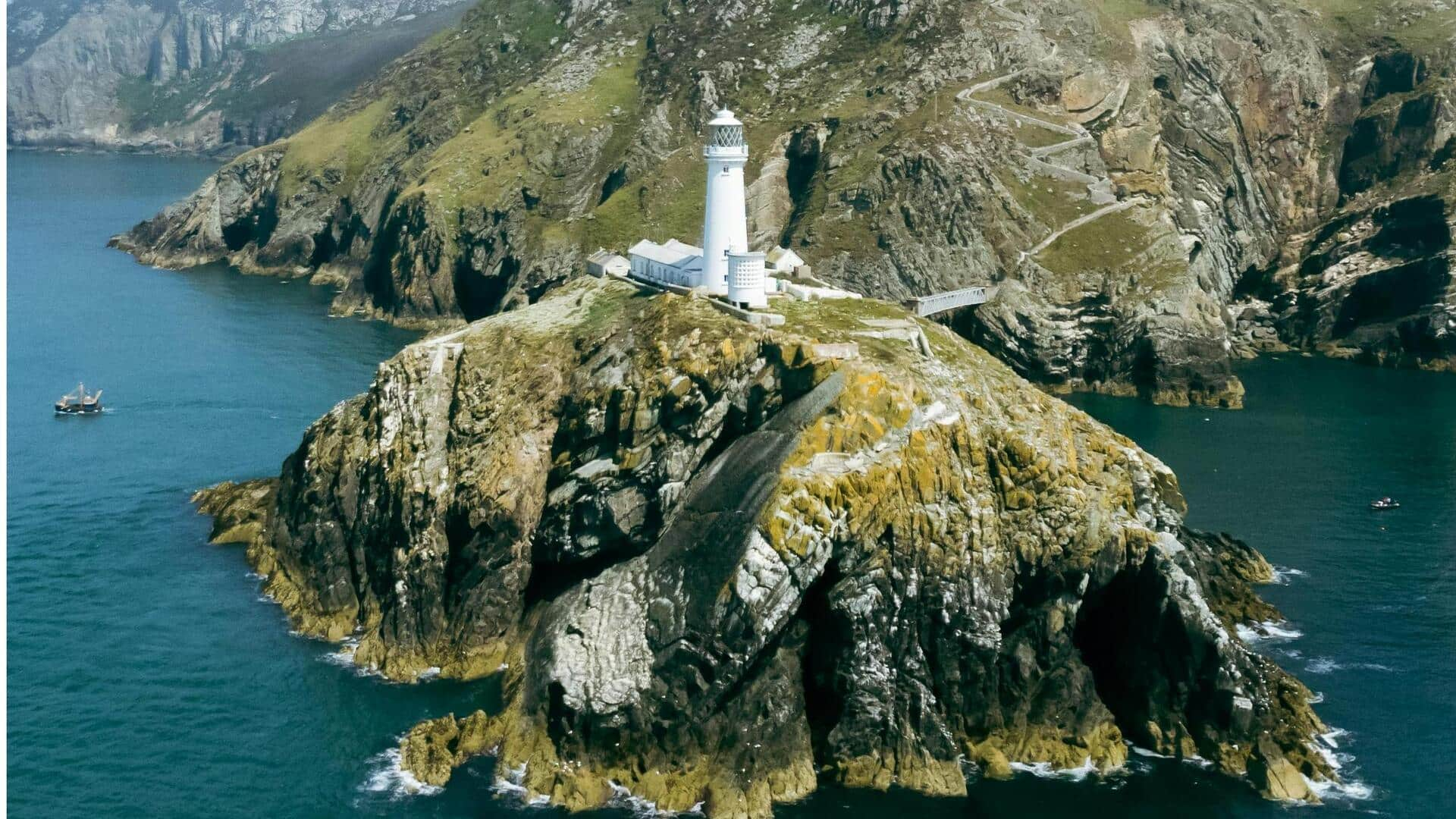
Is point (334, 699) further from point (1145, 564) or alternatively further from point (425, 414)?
point (1145, 564)

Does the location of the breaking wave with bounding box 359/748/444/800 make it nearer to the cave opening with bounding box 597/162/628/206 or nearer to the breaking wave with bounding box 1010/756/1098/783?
the breaking wave with bounding box 1010/756/1098/783

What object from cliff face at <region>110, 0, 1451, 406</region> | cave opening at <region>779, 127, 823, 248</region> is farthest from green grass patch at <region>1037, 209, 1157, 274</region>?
cave opening at <region>779, 127, 823, 248</region>

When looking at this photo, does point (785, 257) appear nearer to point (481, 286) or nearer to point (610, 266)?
point (610, 266)

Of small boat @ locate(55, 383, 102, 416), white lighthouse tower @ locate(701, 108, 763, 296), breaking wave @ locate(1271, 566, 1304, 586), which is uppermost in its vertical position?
white lighthouse tower @ locate(701, 108, 763, 296)

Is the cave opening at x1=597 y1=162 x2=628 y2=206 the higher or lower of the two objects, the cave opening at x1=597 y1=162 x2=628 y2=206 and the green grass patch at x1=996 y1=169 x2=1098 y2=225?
the lower

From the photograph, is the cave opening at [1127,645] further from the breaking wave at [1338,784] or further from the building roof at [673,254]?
the building roof at [673,254]

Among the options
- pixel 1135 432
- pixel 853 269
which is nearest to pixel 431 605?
pixel 1135 432

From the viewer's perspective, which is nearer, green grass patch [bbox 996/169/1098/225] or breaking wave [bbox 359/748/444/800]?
breaking wave [bbox 359/748/444/800]
